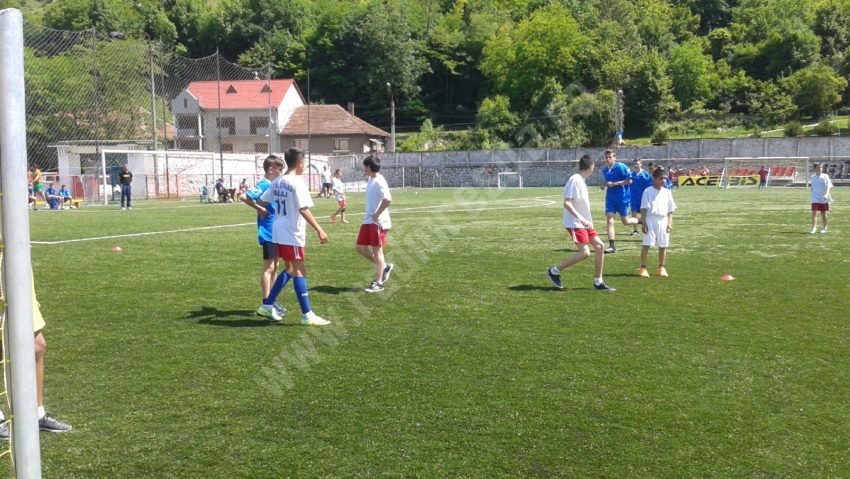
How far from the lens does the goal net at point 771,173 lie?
50031 mm

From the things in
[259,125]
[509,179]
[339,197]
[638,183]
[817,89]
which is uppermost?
[817,89]

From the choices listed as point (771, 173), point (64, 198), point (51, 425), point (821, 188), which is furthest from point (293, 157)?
point (771, 173)

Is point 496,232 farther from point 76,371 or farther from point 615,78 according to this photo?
point 615,78

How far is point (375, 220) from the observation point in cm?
964

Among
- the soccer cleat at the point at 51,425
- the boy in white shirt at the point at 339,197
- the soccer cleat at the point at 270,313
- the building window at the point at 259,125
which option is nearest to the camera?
the soccer cleat at the point at 51,425

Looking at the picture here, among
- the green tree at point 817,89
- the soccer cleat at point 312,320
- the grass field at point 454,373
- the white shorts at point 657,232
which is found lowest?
the grass field at point 454,373

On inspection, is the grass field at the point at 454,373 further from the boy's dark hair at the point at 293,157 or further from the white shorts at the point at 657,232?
the boy's dark hair at the point at 293,157

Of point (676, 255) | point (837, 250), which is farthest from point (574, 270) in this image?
point (837, 250)

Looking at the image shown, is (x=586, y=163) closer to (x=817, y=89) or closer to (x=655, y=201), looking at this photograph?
(x=655, y=201)

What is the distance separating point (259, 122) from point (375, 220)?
191 ft

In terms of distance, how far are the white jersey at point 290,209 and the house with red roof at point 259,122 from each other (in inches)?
1484

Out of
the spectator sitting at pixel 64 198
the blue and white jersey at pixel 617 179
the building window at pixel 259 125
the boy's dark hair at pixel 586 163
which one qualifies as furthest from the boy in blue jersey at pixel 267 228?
the building window at pixel 259 125

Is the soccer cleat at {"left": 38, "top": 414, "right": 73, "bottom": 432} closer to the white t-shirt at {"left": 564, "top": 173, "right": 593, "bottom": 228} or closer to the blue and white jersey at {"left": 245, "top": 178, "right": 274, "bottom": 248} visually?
the blue and white jersey at {"left": 245, "top": 178, "right": 274, "bottom": 248}

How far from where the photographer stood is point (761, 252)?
13523mm
